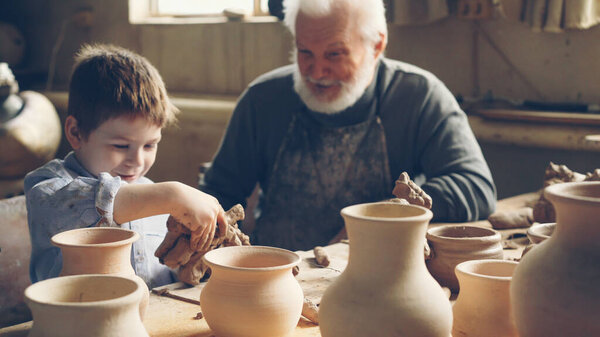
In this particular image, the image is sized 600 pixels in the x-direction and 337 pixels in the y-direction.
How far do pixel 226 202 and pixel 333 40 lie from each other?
91cm

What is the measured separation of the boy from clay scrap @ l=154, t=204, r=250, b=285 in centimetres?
4

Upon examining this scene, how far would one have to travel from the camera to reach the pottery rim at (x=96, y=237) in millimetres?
1259

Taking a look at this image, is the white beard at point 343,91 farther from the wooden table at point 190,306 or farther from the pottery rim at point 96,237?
the pottery rim at point 96,237

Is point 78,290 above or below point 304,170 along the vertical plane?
above

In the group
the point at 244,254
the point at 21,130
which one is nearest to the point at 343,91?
the point at 244,254

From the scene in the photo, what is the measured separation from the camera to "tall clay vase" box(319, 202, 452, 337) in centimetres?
110

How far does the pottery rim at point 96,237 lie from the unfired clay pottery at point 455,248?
2.50ft

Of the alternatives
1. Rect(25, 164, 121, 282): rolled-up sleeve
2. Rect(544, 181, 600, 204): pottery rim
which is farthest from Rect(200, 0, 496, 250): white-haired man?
Rect(544, 181, 600, 204): pottery rim

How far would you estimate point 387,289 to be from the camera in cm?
112

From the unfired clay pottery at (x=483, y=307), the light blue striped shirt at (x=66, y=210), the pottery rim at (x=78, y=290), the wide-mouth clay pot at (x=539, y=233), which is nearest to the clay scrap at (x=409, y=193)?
the wide-mouth clay pot at (x=539, y=233)

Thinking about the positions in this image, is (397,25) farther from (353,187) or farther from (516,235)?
(516,235)

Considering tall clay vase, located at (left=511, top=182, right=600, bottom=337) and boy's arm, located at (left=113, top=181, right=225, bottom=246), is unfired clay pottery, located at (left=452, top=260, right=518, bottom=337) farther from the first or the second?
boy's arm, located at (left=113, top=181, right=225, bottom=246)

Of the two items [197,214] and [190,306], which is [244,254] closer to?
[197,214]

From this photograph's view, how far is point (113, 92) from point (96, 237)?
67cm
